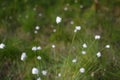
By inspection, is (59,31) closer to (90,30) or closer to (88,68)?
(90,30)

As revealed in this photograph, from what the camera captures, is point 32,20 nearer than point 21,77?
No

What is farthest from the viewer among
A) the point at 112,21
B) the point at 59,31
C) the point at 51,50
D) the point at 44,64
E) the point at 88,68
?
the point at 112,21

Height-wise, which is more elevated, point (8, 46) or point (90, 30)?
point (8, 46)

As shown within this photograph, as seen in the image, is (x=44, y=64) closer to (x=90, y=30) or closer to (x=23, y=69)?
(x=23, y=69)

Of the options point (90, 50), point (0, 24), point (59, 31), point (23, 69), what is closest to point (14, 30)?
point (0, 24)

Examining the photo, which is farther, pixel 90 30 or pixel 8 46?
pixel 90 30

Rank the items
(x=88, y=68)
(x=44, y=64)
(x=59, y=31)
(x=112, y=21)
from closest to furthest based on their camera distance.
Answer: (x=88, y=68)
(x=44, y=64)
(x=59, y=31)
(x=112, y=21)
